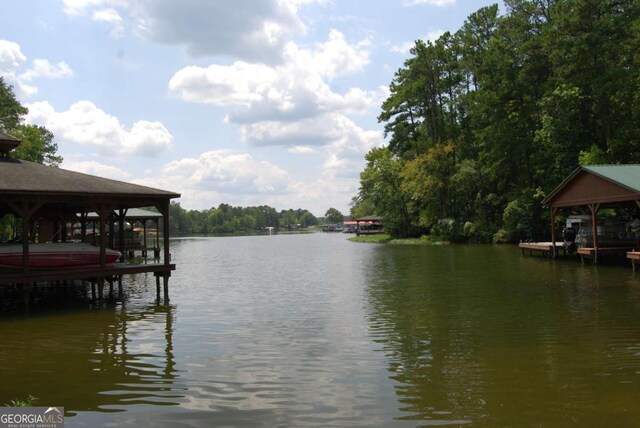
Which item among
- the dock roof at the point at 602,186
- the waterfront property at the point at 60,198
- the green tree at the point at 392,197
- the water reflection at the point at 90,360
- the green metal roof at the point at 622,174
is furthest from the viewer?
the green tree at the point at 392,197

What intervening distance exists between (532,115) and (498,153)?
16.4ft

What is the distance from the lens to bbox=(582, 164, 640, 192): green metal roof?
23.9 meters

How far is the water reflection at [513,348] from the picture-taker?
7.15 meters

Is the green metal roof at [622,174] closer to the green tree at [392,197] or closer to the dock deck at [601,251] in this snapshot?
the dock deck at [601,251]

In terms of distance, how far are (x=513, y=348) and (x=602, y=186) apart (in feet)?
63.4

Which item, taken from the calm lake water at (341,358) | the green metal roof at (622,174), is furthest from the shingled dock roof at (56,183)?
the green metal roof at (622,174)

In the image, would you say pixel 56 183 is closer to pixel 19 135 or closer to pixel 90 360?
pixel 90 360

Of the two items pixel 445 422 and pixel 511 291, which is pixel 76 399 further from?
pixel 511 291

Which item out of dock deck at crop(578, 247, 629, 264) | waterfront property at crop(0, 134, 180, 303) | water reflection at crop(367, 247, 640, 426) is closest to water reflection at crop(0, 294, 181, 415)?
waterfront property at crop(0, 134, 180, 303)

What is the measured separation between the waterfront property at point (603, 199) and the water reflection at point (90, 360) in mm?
21841

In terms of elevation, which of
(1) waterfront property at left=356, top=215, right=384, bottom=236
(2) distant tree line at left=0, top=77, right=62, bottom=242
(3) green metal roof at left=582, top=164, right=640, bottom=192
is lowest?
(1) waterfront property at left=356, top=215, right=384, bottom=236

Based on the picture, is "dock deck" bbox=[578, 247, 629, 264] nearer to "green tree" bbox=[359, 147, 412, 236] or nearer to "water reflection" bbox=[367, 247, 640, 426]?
"water reflection" bbox=[367, 247, 640, 426]

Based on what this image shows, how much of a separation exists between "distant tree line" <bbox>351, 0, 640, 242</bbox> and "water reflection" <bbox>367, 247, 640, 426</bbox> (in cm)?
2615

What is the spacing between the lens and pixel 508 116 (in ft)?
165
